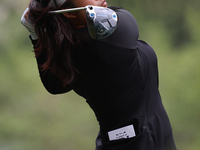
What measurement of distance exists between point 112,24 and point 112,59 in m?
0.11

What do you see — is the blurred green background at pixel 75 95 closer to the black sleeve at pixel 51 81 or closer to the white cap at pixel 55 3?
the black sleeve at pixel 51 81

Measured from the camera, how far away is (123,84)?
0.88 m

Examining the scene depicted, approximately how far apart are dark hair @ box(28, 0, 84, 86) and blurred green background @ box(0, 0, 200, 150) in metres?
1.63

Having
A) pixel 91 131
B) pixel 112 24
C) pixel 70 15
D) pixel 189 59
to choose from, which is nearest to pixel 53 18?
pixel 70 15

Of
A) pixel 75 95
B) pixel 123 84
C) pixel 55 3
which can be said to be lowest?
pixel 75 95

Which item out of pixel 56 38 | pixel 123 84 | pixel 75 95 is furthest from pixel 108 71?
pixel 75 95

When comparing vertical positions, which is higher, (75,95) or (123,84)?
(123,84)

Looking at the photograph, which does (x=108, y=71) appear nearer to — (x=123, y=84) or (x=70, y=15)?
(x=123, y=84)

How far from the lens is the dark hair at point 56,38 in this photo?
2.48 ft

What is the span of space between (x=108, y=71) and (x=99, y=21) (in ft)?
0.54

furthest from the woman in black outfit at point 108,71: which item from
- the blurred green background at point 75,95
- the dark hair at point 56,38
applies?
the blurred green background at point 75,95

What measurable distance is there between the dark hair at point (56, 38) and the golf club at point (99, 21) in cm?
3

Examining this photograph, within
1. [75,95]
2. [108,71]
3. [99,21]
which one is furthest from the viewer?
[75,95]

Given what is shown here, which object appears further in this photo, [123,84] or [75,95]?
[75,95]
